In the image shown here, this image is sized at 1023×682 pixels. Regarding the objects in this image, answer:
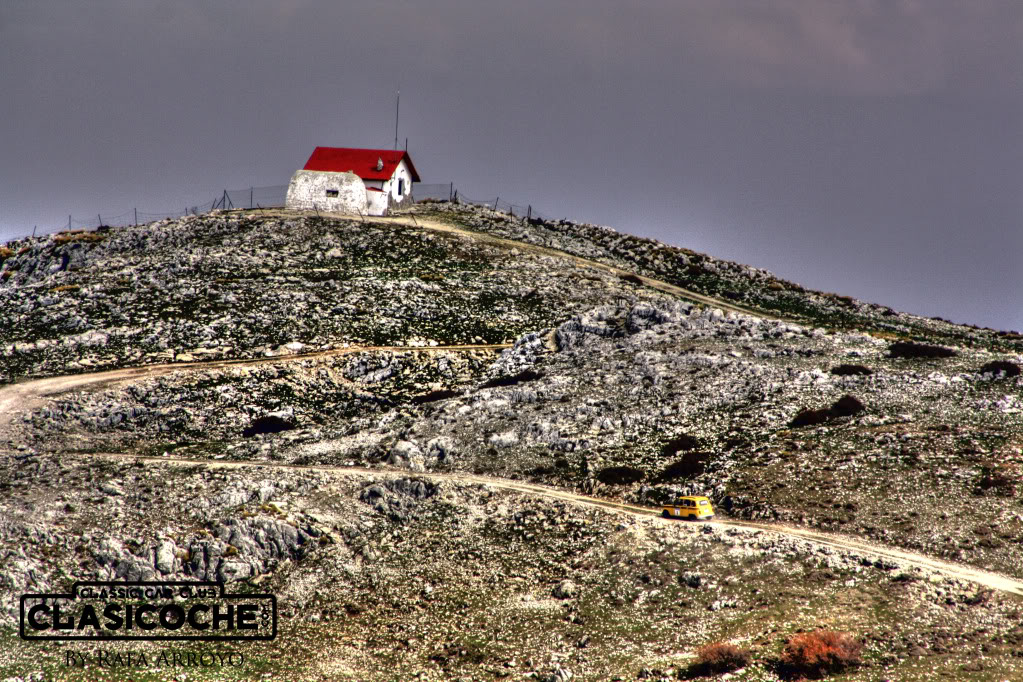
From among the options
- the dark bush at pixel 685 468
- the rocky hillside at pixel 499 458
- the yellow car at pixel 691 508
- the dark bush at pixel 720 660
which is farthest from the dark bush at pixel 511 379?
the dark bush at pixel 720 660

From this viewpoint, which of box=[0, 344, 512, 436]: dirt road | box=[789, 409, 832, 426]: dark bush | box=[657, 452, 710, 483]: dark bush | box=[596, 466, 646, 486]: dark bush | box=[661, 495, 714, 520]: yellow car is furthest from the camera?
box=[0, 344, 512, 436]: dirt road

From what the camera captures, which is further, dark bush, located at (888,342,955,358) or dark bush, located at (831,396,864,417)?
dark bush, located at (888,342,955,358)

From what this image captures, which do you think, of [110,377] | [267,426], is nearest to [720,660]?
[267,426]

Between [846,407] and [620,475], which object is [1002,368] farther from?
[620,475]

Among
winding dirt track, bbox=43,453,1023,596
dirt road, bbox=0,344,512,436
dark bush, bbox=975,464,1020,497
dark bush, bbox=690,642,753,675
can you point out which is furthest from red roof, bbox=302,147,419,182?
dark bush, bbox=690,642,753,675

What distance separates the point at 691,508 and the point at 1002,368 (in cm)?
3167

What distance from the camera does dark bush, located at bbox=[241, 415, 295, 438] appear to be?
71.0 m

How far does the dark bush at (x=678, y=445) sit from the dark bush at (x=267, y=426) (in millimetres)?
31773

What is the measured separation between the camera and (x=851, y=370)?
69938 mm

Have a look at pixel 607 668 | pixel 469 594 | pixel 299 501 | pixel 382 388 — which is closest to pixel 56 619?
pixel 299 501

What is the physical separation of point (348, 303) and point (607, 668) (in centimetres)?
6182

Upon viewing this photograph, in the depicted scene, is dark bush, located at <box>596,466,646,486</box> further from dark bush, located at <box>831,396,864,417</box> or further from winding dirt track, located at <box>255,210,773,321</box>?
winding dirt track, located at <box>255,210,773,321</box>

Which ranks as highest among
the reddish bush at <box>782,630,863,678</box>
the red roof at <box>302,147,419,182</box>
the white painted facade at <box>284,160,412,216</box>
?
the red roof at <box>302,147,419,182</box>

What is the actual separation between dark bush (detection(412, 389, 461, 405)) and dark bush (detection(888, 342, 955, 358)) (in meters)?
38.9
